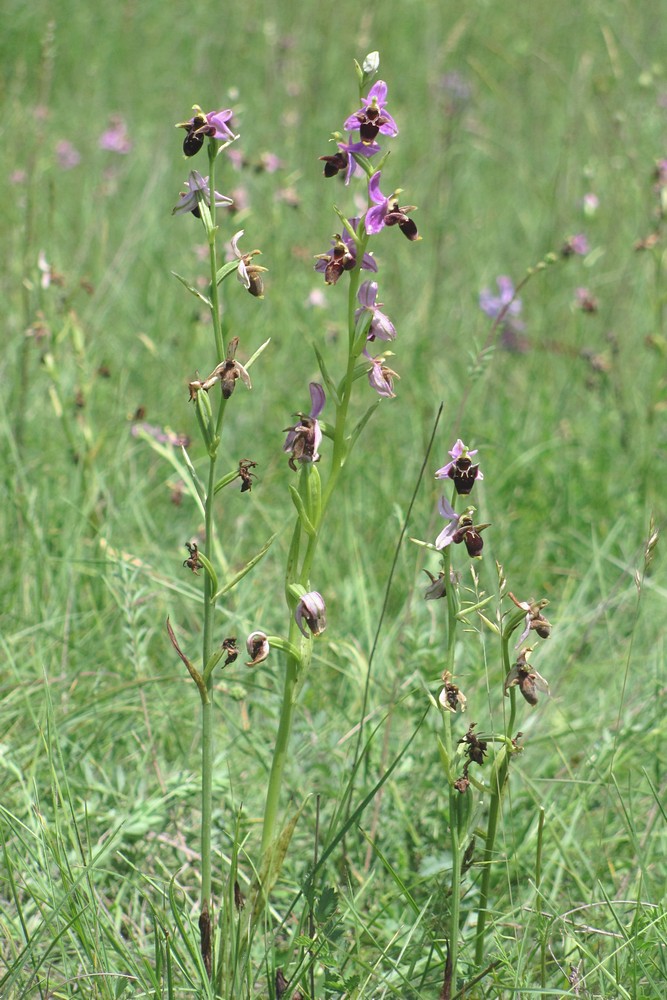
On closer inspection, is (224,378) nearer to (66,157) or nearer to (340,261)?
(340,261)

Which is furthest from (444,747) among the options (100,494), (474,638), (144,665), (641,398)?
(641,398)

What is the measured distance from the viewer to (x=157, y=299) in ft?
13.3

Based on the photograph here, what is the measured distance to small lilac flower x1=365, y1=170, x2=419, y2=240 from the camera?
148cm

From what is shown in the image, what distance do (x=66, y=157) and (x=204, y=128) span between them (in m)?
4.19

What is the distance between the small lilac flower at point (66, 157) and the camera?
520 cm

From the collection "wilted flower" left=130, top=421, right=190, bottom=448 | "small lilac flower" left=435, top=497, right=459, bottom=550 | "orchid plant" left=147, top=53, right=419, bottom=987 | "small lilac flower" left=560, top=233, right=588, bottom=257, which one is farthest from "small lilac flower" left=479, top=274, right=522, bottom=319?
"small lilac flower" left=435, top=497, right=459, bottom=550

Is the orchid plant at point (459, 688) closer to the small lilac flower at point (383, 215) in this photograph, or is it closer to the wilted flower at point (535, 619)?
the wilted flower at point (535, 619)

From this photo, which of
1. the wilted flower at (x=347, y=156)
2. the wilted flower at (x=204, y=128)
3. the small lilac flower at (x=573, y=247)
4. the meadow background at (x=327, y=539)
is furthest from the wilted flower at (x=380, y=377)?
the small lilac flower at (x=573, y=247)

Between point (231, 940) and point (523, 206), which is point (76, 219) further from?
point (231, 940)

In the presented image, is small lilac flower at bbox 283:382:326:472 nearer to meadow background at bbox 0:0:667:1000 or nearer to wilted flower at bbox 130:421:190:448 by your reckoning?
meadow background at bbox 0:0:667:1000

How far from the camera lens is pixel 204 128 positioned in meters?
1.42

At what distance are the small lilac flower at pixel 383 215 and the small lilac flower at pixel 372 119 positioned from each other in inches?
2.2

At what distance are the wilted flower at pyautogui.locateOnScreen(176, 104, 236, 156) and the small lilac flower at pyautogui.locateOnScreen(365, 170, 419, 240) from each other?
0.21m

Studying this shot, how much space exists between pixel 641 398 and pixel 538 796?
222 cm
